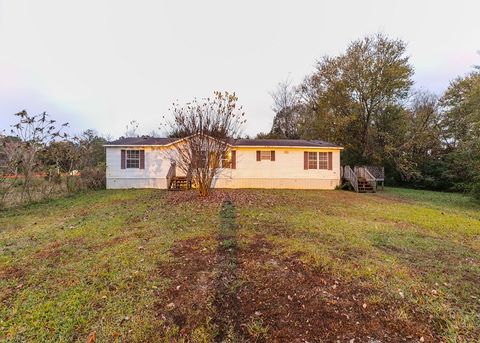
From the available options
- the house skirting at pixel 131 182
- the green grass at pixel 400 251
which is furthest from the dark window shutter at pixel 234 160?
the green grass at pixel 400 251

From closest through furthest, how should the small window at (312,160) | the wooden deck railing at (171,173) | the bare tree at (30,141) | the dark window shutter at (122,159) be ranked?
1. the bare tree at (30,141)
2. the wooden deck railing at (171,173)
3. the dark window shutter at (122,159)
4. the small window at (312,160)

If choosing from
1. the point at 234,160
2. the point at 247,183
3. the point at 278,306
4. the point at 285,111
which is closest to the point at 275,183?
the point at 247,183

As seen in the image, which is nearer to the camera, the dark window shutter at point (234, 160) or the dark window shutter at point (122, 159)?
the dark window shutter at point (122, 159)

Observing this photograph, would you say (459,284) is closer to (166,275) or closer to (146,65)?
(166,275)

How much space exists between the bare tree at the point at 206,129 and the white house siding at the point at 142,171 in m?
5.66

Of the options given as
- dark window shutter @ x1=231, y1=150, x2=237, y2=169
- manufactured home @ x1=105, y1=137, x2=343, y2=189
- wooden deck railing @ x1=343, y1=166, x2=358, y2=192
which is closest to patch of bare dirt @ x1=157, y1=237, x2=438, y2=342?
manufactured home @ x1=105, y1=137, x2=343, y2=189

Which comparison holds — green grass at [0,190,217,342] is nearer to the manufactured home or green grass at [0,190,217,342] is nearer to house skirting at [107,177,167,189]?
house skirting at [107,177,167,189]

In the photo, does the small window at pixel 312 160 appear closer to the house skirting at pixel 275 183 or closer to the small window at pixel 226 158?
the house skirting at pixel 275 183

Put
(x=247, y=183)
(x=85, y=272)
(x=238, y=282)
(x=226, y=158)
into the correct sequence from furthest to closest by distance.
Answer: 1. (x=247, y=183)
2. (x=226, y=158)
3. (x=85, y=272)
4. (x=238, y=282)

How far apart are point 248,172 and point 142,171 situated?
695cm

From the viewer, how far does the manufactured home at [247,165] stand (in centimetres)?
1588

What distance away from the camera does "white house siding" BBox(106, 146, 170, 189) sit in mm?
15852

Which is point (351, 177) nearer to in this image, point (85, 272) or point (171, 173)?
point (171, 173)

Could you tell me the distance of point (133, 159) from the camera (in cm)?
1602
